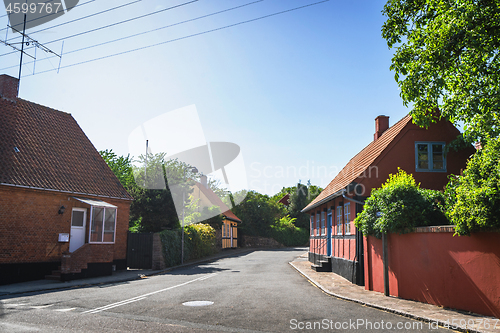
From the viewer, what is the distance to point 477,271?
8.23 m

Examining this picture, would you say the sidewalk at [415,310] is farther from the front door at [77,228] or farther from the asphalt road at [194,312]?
the front door at [77,228]

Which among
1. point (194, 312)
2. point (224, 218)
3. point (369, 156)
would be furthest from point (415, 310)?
point (224, 218)

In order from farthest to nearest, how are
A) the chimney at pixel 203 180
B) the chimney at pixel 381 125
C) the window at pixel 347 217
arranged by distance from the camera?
the chimney at pixel 203 180 → the chimney at pixel 381 125 → the window at pixel 347 217

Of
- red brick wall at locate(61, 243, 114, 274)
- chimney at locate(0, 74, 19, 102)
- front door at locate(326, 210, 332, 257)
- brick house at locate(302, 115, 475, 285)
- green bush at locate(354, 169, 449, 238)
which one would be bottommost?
red brick wall at locate(61, 243, 114, 274)

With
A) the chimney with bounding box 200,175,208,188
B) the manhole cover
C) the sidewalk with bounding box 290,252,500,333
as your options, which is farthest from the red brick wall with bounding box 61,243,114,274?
the chimney with bounding box 200,175,208,188

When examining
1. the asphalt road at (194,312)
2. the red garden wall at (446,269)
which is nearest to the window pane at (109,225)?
the asphalt road at (194,312)

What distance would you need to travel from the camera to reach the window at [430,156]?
1517 centimetres

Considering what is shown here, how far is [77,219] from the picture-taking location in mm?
17719

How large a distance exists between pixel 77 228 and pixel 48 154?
3.89m

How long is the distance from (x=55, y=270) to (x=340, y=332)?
13.6 m

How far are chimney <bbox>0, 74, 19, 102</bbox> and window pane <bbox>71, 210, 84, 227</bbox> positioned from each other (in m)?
6.54

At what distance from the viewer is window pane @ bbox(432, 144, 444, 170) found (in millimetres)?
15203

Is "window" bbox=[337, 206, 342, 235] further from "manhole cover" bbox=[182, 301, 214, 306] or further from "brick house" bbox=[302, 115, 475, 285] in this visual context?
"manhole cover" bbox=[182, 301, 214, 306]

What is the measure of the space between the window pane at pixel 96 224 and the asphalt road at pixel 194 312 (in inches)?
262
